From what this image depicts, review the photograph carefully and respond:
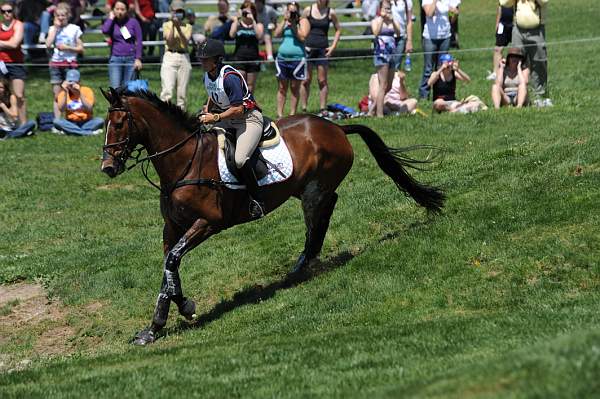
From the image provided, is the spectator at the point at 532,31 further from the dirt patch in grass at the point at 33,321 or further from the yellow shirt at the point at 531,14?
the dirt patch in grass at the point at 33,321

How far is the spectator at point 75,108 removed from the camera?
2228 centimetres

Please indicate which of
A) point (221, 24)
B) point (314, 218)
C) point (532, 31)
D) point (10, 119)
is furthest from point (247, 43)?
point (314, 218)

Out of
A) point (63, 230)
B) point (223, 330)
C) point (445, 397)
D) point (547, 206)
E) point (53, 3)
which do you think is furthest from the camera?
point (53, 3)

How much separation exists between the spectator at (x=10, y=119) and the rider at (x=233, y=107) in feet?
35.4

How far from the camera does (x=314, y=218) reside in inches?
536

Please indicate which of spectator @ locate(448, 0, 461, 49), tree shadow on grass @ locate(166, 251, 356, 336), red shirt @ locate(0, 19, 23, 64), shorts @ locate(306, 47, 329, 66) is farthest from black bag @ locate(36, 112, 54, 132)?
tree shadow on grass @ locate(166, 251, 356, 336)

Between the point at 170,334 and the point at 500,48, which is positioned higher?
the point at 500,48

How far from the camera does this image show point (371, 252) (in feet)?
43.3

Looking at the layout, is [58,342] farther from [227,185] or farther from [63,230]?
[63,230]

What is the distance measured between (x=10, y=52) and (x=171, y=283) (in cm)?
1183

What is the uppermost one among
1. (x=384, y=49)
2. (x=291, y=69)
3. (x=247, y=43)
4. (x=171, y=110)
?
(x=171, y=110)

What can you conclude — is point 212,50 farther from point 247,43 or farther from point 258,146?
point 247,43

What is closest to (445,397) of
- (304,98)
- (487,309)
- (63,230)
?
(487,309)

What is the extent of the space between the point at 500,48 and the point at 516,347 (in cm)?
1522
